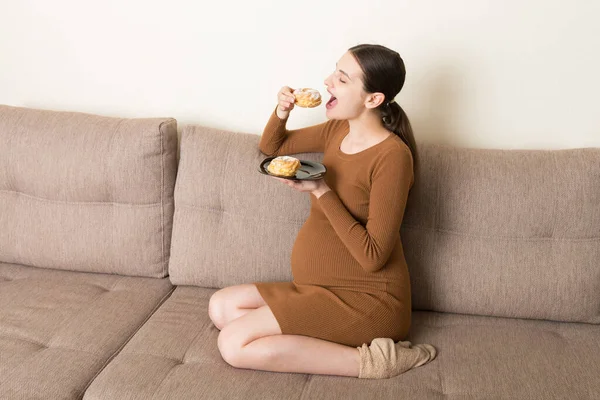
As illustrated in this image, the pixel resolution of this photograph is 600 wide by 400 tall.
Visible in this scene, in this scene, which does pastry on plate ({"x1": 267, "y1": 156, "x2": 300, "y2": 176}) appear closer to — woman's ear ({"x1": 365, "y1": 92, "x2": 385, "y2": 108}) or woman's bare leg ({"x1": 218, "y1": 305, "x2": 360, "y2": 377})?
woman's ear ({"x1": 365, "y1": 92, "x2": 385, "y2": 108})

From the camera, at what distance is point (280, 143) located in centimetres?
216

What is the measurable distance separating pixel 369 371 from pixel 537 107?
1.11 m

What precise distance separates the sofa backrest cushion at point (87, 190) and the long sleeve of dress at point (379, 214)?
0.66m

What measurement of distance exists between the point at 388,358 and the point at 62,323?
98cm

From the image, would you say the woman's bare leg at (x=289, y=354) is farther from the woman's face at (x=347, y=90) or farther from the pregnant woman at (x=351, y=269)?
A: the woman's face at (x=347, y=90)

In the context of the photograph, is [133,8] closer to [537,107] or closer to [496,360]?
[537,107]

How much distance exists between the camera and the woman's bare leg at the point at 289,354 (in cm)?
181

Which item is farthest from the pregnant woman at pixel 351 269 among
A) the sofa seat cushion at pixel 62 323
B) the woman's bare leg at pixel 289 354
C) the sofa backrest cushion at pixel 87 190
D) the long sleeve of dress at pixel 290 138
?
the sofa backrest cushion at pixel 87 190

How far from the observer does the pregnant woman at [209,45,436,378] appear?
5.98 feet

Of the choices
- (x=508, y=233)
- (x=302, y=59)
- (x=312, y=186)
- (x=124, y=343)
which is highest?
(x=302, y=59)

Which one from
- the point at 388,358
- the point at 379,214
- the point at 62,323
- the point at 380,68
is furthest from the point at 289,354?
the point at 380,68

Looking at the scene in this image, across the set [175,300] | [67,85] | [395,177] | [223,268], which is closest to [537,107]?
[395,177]

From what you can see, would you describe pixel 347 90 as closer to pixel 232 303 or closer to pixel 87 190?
pixel 232 303

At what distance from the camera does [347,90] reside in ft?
6.26
